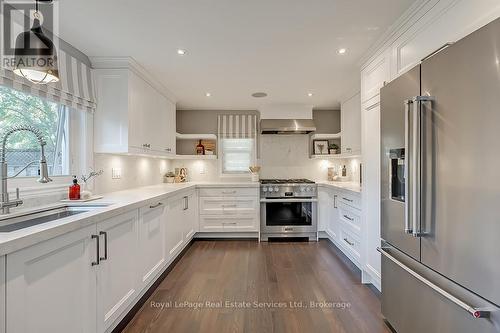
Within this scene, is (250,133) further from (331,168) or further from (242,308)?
(242,308)

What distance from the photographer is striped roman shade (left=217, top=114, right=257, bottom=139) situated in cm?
492

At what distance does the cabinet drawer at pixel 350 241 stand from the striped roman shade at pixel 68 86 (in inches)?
125

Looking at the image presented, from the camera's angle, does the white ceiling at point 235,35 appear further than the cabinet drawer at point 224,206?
No

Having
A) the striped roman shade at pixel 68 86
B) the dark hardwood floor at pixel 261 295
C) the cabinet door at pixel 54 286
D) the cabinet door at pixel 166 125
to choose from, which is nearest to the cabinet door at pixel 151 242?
the dark hardwood floor at pixel 261 295

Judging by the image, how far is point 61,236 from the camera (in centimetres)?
135

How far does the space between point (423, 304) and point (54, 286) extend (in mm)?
1977

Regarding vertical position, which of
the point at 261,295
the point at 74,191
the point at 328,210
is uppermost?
the point at 74,191

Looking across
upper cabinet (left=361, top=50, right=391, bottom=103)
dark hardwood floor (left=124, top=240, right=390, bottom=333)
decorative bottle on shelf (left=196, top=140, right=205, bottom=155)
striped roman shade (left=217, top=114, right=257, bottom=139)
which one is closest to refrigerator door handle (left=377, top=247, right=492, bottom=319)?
dark hardwood floor (left=124, top=240, right=390, bottom=333)

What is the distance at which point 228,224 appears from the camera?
4.24 meters

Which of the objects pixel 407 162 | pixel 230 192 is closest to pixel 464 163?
pixel 407 162

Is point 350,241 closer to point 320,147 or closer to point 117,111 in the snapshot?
point 320,147

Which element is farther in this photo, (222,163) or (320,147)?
(222,163)

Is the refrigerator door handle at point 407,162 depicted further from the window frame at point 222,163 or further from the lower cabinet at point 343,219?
the window frame at point 222,163

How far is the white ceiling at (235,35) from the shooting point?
183 cm
